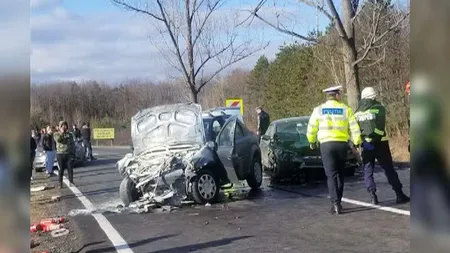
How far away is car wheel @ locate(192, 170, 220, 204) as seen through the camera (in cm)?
874

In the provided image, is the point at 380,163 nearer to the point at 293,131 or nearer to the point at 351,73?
the point at 293,131

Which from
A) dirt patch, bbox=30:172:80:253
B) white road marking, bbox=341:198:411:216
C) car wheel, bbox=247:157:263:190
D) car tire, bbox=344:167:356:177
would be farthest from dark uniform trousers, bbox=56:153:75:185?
white road marking, bbox=341:198:411:216

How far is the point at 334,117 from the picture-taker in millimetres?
6590

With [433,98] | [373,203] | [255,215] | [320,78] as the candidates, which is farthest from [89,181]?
[433,98]

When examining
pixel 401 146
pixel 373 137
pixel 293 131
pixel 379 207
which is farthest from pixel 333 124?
pixel 401 146

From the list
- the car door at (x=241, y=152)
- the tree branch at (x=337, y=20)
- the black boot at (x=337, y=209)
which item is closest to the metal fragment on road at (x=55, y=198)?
the car door at (x=241, y=152)

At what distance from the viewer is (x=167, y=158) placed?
342 inches

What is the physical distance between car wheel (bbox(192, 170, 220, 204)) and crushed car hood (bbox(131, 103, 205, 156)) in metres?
0.59

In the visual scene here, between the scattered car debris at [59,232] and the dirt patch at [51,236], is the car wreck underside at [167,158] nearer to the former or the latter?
the dirt patch at [51,236]

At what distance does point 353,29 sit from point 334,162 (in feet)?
9.19

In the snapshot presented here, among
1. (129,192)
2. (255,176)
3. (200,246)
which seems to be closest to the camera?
(200,246)

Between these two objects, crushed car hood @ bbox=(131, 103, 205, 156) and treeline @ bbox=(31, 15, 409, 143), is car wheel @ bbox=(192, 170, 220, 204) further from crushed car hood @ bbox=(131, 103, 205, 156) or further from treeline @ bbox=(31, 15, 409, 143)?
treeline @ bbox=(31, 15, 409, 143)

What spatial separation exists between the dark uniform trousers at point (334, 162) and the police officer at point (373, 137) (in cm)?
27

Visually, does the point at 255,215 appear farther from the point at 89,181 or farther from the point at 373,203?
the point at 89,181
